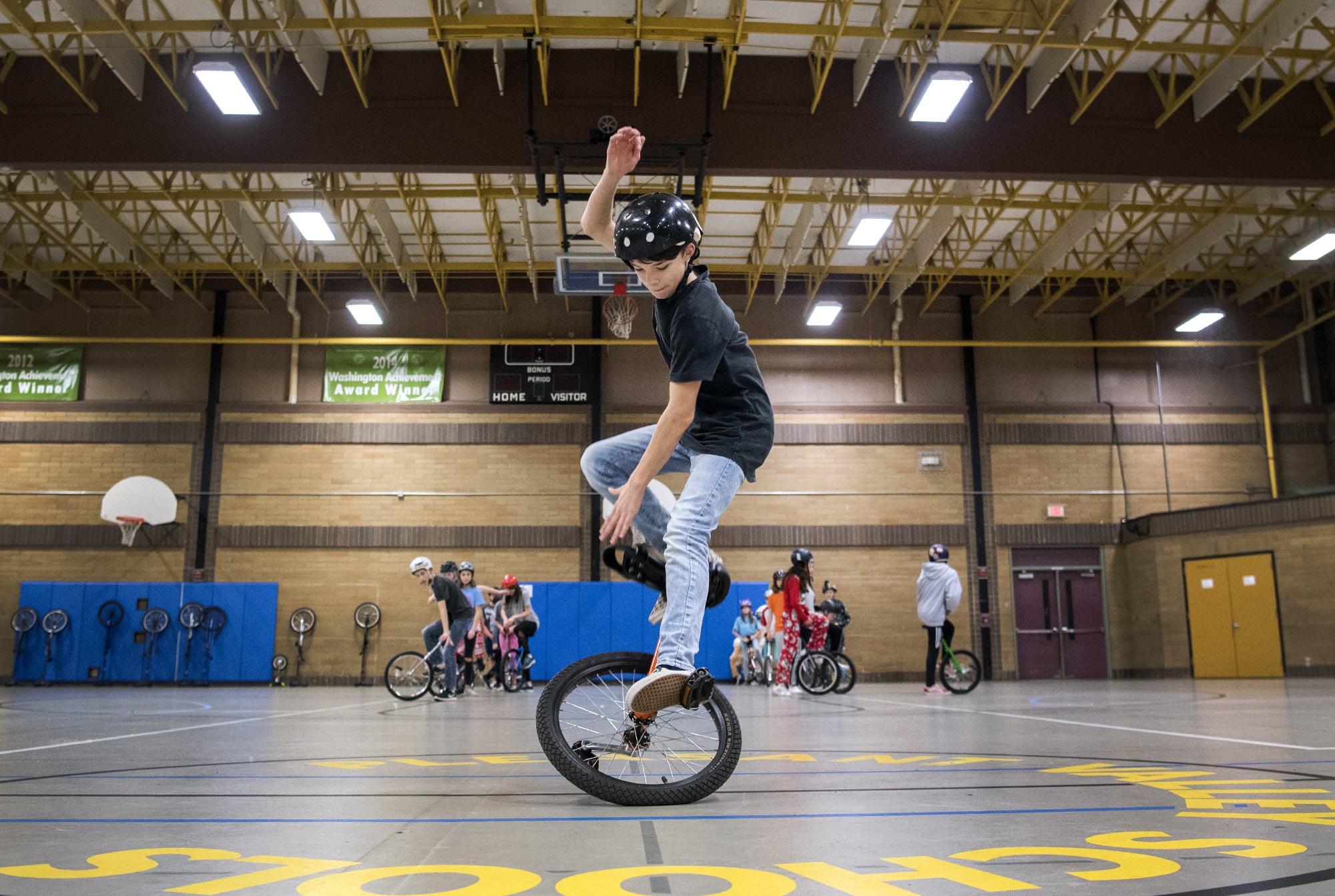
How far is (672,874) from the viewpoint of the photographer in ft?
6.91

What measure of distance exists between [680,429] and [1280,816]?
2108 millimetres

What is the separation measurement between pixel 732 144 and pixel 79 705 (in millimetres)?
11660

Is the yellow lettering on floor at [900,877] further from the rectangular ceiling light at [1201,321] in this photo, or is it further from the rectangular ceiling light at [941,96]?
the rectangular ceiling light at [1201,321]

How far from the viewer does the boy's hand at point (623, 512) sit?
127 inches

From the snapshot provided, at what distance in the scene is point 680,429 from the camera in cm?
316

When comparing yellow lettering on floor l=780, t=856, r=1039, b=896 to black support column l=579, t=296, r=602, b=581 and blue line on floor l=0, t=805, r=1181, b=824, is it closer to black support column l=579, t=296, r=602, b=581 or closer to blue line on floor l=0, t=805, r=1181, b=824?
blue line on floor l=0, t=805, r=1181, b=824

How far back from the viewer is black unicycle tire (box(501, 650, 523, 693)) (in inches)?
634

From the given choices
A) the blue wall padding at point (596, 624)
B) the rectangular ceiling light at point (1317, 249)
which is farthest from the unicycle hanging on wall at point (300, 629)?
the rectangular ceiling light at point (1317, 249)

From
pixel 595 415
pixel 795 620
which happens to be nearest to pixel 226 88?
pixel 795 620

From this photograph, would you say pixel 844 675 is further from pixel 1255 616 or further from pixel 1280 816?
pixel 1280 816

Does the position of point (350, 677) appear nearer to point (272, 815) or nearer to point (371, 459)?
point (371, 459)

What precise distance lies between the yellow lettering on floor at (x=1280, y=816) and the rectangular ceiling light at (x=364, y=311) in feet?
70.5

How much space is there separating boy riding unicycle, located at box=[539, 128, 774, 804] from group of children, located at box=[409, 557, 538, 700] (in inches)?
372

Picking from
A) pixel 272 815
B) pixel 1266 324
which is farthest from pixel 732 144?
pixel 1266 324
